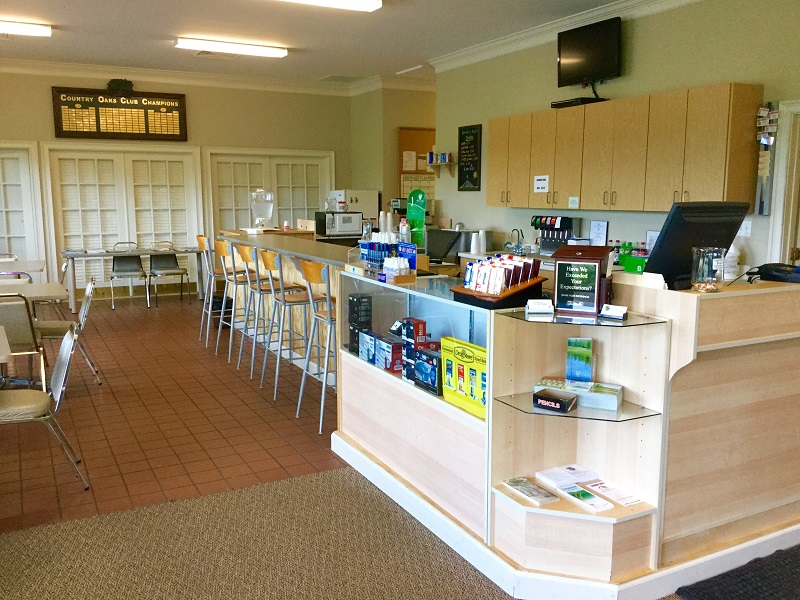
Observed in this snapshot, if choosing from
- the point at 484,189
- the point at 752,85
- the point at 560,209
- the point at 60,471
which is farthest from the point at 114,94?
the point at 752,85

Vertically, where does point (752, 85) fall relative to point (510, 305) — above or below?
above

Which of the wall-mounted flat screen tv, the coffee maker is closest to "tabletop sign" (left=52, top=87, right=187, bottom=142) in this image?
the coffee maker

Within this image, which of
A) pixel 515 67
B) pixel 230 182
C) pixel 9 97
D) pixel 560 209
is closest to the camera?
pixel 560 209

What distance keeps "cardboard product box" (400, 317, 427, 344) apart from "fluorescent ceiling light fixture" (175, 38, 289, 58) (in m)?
5.19

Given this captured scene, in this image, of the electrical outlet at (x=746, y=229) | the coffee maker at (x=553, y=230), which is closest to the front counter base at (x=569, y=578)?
the electrical outlet at (x=746, y=229)

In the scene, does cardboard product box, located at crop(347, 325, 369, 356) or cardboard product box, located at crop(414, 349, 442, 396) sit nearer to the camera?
cardboard product box, located at crop(414, 349, 442, 396)

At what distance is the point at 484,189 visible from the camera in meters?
7.41

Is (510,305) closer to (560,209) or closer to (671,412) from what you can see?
(671,412)

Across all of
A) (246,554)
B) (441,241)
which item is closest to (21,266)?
(441,241)

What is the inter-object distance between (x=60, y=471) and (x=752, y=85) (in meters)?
4.78

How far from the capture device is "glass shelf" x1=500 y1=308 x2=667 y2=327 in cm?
229

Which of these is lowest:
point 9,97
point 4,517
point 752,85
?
point 4,517

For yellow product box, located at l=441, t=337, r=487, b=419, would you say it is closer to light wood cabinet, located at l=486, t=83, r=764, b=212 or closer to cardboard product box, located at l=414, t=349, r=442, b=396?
cardboard product box, located at l=414, t=349, r=442, b=396

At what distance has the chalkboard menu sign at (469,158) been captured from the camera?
742 cm
